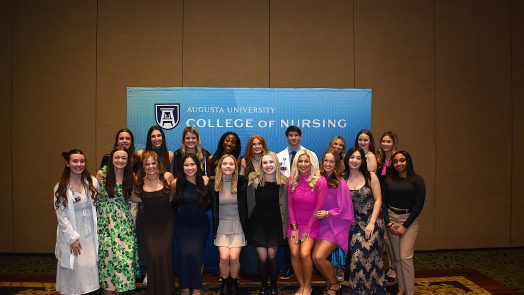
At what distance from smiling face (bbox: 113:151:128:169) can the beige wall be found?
279cm

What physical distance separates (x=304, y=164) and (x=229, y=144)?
1.13 meters

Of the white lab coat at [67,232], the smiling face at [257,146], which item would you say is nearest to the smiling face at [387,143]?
the smiling face at [257,146]

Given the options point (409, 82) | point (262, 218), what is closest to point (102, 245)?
point (262, 218)

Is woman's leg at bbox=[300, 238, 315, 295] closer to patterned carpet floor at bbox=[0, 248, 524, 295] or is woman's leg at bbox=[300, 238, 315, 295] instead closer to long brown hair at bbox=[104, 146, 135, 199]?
patterned carpet floor at bbox=[0, 248, 524, 295]

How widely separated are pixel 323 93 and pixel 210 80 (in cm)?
189

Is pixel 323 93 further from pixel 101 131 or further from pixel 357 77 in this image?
pixel 101 131

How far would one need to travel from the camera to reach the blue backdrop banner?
5672mm

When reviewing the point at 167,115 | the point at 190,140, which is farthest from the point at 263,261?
the point at 167,115

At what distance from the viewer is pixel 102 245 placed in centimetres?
391

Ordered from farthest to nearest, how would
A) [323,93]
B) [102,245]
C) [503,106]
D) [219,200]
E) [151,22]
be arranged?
[503,106], [151,22], [323,93], [219,200], [102,245]

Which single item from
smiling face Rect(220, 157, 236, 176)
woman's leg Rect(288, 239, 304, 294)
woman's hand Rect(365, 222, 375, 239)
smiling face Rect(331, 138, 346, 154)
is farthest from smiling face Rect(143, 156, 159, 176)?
smiling face Rect(331, 138, 346, 154)

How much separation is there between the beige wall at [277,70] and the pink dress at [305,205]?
2.77m

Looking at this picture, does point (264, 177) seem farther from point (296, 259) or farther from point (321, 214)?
point (296, 259)

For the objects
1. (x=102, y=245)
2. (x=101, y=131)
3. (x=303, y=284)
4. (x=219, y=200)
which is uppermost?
(x=101, y=131)
